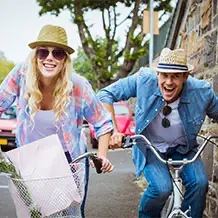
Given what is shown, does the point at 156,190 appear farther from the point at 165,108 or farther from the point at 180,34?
the point at 180,34

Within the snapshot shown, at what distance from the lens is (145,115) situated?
372 cm

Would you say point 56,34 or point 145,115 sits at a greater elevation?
point 56,34

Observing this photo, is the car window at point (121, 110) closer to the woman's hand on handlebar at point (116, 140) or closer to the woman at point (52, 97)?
the woman's hand on handlebar at point (116, 140)

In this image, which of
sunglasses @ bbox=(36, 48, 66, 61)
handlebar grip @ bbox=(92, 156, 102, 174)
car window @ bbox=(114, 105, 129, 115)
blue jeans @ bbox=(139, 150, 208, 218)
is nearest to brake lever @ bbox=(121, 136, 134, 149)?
blue jeans @ bbox=(139, 150, 208, 218)

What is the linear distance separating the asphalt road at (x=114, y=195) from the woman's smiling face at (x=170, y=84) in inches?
105

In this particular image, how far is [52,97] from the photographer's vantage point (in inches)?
118

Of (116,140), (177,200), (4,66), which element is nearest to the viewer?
(177,200)

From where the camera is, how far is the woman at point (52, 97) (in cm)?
291

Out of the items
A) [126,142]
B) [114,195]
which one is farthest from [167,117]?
[114,195]

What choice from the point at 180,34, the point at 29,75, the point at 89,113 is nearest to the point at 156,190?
the point at 89,113

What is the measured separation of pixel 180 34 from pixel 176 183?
3730 millimetres

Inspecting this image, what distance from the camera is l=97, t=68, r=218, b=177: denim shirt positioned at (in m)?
3.67

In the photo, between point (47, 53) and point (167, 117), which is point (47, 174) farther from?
point (167, 117)

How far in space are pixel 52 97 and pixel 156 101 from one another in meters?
1.01
